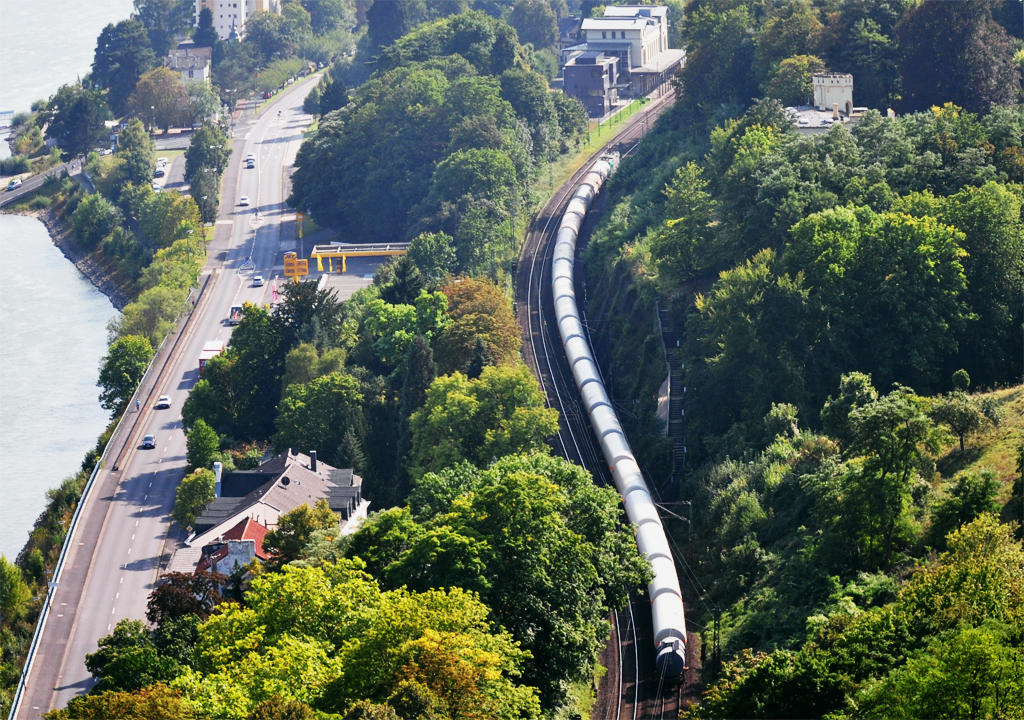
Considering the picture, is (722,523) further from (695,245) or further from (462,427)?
(695,245)

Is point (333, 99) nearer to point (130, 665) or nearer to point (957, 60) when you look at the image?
point (957, 60)

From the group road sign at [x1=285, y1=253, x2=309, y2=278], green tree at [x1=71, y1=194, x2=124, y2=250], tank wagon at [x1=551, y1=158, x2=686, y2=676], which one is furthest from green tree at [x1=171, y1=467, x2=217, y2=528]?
green tree at [x1=71, y1=194, x2=124, y2=250]

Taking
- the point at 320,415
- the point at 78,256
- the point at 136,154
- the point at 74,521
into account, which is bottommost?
the point at 74,521

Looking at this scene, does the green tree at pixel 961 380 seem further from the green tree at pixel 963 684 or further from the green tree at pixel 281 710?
the green tree at pixel 281 710

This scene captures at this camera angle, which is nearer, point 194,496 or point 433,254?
point 194,496

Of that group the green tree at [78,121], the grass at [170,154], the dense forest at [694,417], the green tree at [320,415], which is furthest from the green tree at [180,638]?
the green tree at [78,121]

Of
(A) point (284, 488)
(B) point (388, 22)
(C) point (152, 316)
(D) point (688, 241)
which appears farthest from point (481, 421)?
(B) point (388, 22)

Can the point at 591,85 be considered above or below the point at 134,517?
above

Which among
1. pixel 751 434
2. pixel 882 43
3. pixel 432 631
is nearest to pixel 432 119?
pixel 882 43
